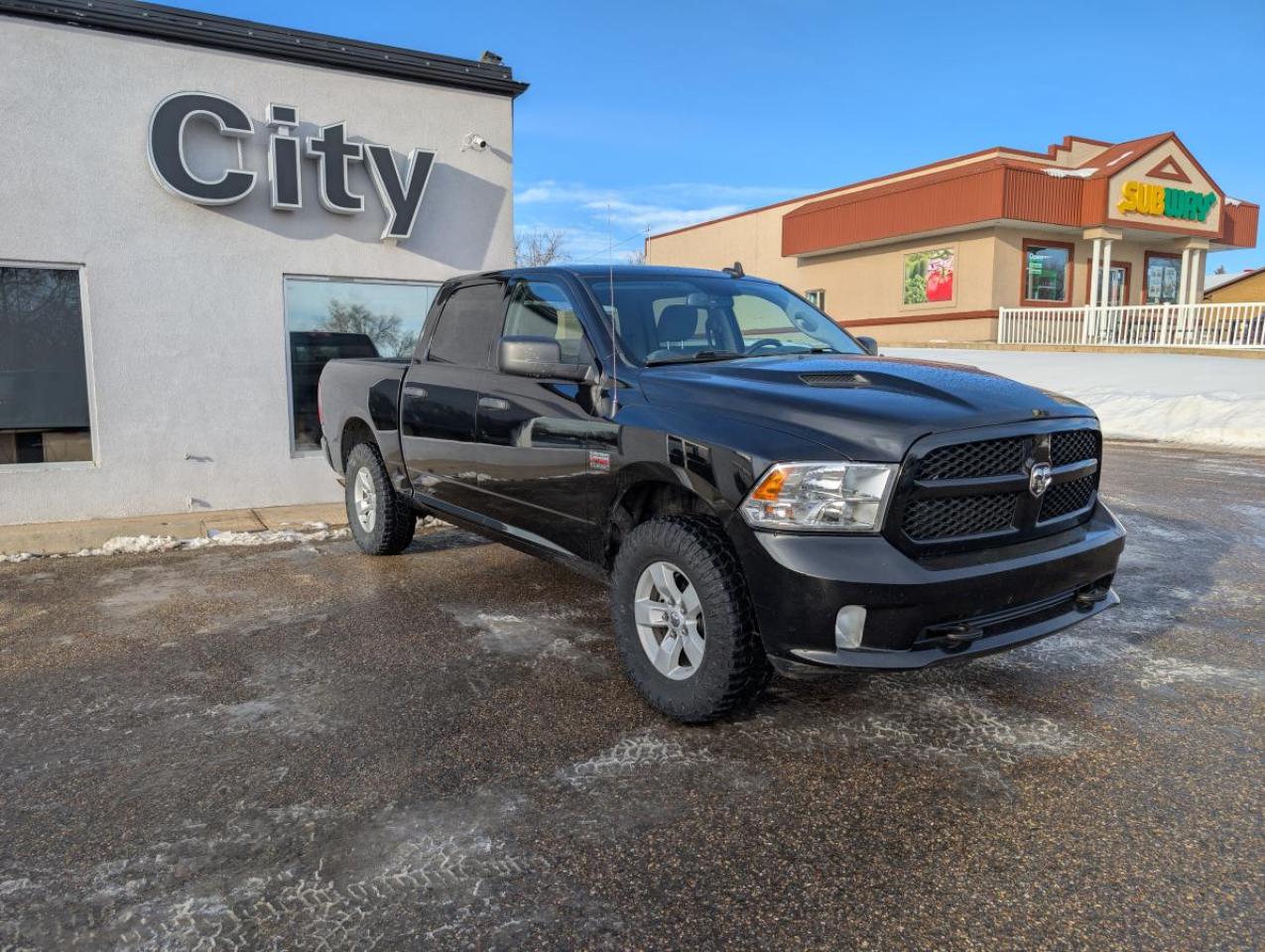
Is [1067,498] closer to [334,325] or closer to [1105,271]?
[334,325]

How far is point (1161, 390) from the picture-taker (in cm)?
1683

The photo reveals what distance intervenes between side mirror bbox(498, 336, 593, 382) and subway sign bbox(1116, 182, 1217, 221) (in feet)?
85.8

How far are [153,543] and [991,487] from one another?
251 inches

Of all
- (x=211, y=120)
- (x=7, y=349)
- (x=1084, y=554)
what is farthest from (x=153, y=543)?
(x=1084, y=554)

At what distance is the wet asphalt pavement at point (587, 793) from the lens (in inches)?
95.3

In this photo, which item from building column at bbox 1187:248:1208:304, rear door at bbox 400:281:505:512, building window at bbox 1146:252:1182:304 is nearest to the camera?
rear door at bbox 400:281:505:512

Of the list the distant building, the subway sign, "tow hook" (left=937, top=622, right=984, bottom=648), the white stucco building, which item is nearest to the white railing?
the subway sign

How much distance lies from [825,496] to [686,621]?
30.5 inches

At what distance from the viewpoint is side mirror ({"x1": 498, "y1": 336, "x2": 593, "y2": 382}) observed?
4.06m

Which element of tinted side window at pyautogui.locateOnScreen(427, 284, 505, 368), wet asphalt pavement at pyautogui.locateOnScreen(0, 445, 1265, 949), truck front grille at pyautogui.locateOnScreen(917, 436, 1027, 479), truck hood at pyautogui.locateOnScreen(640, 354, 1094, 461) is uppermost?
tinted side window at pyautogui.locateOnScreen(427, 284, 505, 368)

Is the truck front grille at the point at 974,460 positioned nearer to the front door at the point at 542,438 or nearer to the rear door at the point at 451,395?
the front door at the point at 542,438

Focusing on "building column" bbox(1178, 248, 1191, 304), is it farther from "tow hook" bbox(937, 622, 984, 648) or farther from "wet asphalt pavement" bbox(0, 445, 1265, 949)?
"tow hook" bbox(937, 622, 984, 648)

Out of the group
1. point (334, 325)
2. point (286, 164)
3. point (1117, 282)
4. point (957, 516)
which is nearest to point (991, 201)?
point (1117, 282)

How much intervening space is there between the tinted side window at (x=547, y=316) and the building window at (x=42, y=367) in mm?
4766
